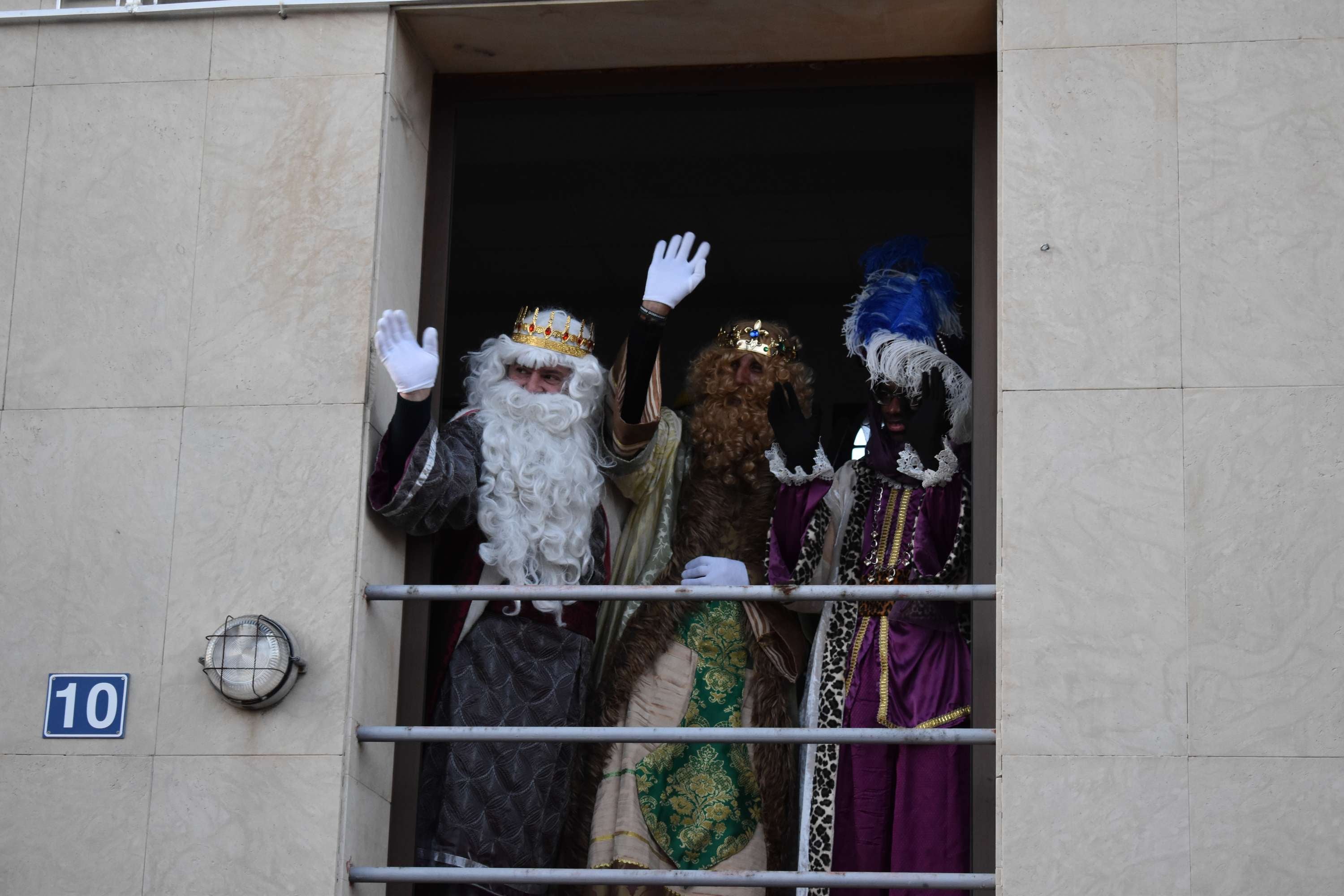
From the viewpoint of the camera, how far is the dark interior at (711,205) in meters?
8.42

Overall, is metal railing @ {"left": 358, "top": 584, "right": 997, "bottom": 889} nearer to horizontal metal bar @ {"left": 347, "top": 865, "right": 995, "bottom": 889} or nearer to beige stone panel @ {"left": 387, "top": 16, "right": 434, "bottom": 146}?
horizontal metal bar @ {"left": 347, "top": 865, "right": 995, "bottom": 889}

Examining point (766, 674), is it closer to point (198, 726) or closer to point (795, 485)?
point (795, 485)

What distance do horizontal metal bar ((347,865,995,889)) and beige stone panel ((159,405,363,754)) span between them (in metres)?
0.56

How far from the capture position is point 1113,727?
5219 millimetres

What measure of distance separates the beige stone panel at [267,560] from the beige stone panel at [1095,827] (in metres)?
1.85

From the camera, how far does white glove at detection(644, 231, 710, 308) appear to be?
6.30m

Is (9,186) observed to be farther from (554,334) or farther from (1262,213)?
(1262,213)

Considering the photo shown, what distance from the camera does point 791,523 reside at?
20.7 ft

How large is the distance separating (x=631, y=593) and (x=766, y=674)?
100cm

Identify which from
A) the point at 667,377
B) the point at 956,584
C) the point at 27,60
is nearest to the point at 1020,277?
the point at 956,584

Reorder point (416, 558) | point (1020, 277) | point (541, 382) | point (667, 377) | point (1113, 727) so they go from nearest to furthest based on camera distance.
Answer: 1. point (1113, 727)
2. point (1020, 277)
3. point (416, 558)
4. point (541, 382)
5. point (667, 377)

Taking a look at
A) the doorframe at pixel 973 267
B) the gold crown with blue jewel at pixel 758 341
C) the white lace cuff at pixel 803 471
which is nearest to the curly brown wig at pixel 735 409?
the gold crown with blue jewel at pixel 758 341

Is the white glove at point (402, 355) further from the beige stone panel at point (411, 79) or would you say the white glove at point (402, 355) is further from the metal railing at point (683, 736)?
the beige stone panel at point (411, 79)

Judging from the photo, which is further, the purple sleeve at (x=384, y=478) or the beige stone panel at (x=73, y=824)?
the purple sleeve at (x=384, y=478)
